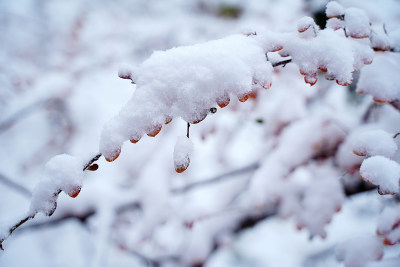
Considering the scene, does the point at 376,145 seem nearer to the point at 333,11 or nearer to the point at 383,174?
the point at 383,174

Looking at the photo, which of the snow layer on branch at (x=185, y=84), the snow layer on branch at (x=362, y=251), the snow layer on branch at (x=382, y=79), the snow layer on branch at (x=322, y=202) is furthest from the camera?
the snow layer on branch at (x=322, y=202)

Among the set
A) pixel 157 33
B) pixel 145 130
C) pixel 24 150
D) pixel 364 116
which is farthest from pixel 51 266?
pixel 364 116

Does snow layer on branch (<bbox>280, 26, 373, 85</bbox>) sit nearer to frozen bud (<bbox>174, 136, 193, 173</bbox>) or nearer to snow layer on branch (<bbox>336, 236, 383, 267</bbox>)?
frozen bud (<bbox>174, 136, 193, 173</bbox>)

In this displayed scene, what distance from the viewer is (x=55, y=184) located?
1.35 ft

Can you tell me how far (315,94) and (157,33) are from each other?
1.72 meters

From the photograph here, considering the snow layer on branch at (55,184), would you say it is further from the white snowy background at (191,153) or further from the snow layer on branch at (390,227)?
the snow layer on branch at (390,227)

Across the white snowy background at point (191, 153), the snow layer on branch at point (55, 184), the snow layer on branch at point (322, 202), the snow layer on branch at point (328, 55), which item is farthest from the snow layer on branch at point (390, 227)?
the snow layer on branch at point (55, 184)

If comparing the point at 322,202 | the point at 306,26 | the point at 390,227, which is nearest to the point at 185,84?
the point at 306,26

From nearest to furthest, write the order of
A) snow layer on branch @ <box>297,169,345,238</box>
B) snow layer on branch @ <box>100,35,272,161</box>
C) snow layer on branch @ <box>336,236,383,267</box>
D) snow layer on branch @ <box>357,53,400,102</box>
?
snow layer on branch @ <box>100,35,272,161</box>
snow layer on branch @ <box>357,53,400,102</box>
snow layer on branch @ <box>336,236,383,267</box>
snow layer on branch @ <box>297,169,345,238</box>

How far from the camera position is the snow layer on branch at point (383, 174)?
0.42 metres

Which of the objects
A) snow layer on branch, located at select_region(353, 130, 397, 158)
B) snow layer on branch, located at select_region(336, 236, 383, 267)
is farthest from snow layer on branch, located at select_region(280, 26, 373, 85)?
snow layer on branch, located at select_region(336, 236, 383, 267)

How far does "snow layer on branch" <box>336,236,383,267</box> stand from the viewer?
662mm

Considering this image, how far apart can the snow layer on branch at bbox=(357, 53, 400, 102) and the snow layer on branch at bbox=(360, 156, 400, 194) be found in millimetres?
163

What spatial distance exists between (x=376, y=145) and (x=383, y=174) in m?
0.08
